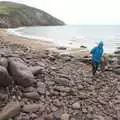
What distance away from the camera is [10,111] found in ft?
21.3

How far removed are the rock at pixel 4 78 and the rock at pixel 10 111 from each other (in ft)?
2.79

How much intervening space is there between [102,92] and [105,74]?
3.38 m

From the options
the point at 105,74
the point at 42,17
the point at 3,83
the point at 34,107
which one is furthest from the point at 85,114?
the point at 42,17

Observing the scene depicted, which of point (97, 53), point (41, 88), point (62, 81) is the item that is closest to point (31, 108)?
point (41, 88)

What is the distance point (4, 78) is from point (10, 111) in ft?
4.20

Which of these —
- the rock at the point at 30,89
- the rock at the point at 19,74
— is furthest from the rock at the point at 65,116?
the rock at the point at 19,74

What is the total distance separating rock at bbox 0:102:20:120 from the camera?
20.7 ft

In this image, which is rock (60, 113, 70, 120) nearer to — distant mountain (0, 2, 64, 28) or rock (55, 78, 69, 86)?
rock (55, 78, 69, 86)

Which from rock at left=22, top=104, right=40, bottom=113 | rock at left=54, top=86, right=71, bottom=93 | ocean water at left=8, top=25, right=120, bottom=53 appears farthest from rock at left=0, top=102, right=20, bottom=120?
ocean water at left=8, top=25, right=120, bottom=53

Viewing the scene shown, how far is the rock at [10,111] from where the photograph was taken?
630 cm

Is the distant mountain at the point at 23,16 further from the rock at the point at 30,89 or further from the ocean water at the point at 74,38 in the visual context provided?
the rock at the point at 30,89

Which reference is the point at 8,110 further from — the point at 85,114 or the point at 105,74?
the point at 105,74

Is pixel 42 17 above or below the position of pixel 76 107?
above

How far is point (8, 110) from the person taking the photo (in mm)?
6492
